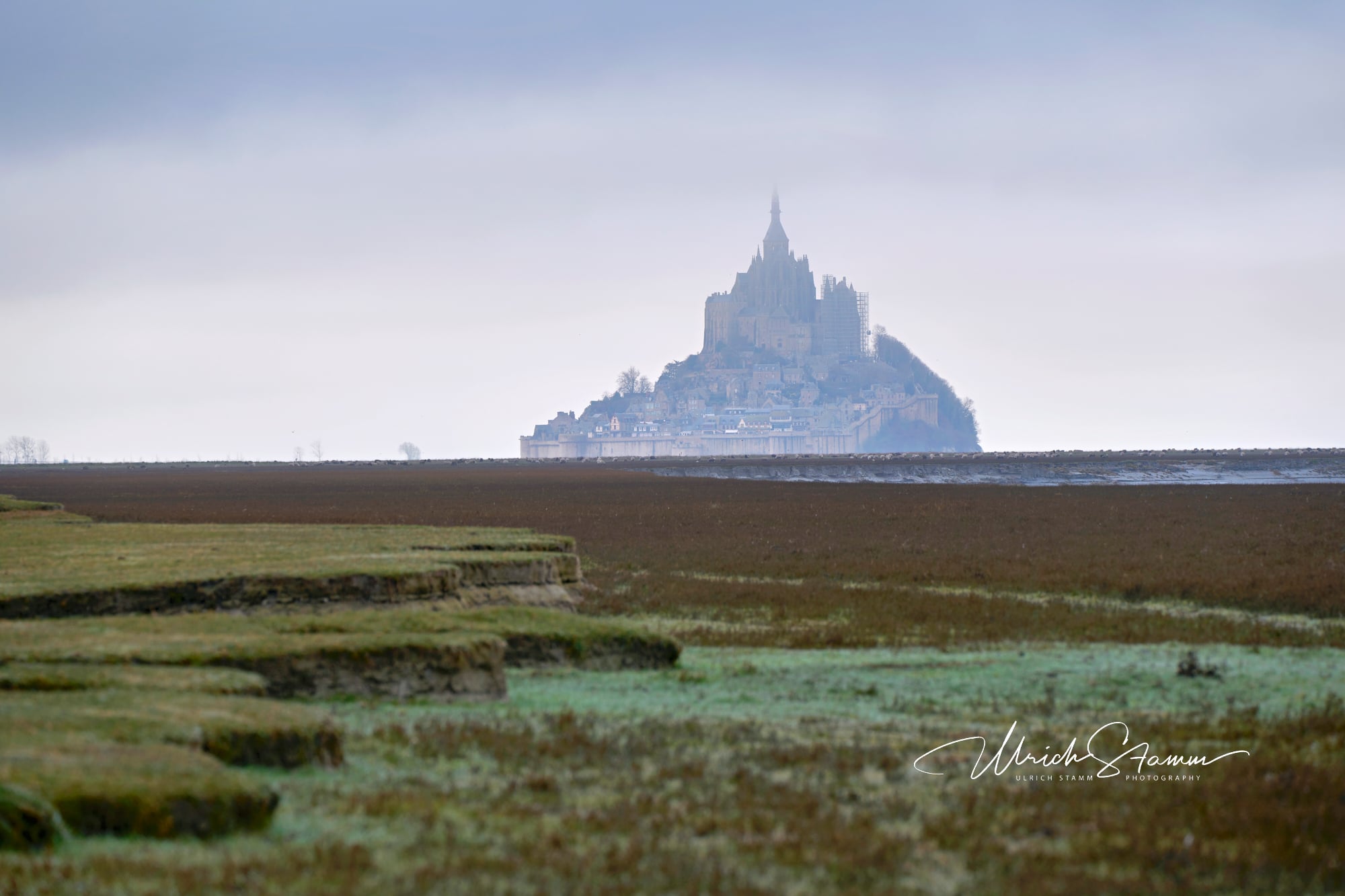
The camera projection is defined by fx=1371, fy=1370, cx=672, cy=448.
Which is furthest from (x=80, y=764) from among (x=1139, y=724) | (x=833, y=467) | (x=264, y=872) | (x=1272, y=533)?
(x=833, y=467)

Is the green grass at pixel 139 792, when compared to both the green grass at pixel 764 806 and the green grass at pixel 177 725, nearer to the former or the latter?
the green grass at pixel 764 806

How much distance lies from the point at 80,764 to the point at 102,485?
112 m

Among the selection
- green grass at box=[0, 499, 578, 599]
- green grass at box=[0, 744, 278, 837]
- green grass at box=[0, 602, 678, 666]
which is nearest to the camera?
green grass at box=[0, 744, 278, 837]

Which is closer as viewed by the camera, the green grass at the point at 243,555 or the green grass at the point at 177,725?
the green grass at the point at 177,725

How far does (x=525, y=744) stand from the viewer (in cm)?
1238

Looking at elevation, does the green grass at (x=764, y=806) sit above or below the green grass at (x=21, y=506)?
below
